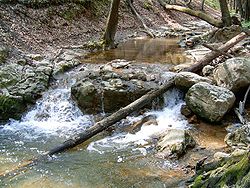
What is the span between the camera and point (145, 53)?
46.3ft

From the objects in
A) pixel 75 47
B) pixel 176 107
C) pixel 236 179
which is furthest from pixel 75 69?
pixel 236 179

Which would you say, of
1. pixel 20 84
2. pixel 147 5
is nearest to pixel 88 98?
pixel 20 84

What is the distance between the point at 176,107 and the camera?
31.0 feet

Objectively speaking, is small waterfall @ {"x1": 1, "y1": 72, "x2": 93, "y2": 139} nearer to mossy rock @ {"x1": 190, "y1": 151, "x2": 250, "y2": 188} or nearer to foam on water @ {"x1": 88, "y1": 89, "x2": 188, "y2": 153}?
foam on water @ {"x1": 88, "y1": 89, "x2": 188, "y2": 153}

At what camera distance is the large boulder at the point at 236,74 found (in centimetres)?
880

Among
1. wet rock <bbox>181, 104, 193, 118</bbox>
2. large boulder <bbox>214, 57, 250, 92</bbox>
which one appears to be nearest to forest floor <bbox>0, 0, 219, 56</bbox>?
wet rock <bbox>181, 104, 193, 118</bbox>

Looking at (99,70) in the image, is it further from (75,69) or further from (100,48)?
(100,48)

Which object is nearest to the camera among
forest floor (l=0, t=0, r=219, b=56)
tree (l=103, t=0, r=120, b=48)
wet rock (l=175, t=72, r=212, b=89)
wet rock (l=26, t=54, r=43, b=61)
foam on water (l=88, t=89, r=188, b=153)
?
foam on water (l=88, t=89, r=188, b=153)

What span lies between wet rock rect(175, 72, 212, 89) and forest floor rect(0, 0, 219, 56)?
540 cm

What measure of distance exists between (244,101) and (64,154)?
4.62 m

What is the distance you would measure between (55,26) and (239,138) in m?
10.9

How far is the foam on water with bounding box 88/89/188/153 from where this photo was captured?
7635 millimetres

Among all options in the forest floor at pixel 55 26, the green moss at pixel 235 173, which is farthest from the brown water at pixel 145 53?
the green moss at pixel 235 173

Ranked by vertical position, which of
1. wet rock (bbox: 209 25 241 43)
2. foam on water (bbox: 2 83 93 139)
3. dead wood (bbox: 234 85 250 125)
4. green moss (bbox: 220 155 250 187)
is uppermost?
wet rock (bbox: 209 25 241 43)
